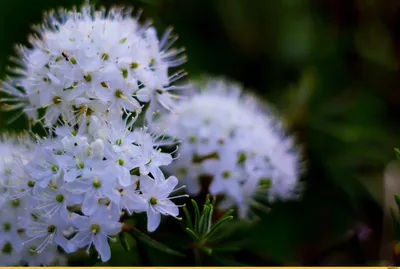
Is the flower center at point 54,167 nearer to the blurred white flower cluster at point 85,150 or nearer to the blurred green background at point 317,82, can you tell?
the blurred white flower cluster at point 85,150

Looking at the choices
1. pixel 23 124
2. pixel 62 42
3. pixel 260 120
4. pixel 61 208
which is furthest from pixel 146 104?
pixel 23 124

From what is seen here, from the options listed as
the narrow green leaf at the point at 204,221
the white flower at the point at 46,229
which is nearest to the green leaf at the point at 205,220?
the narrow green leaf at the point at 204,221

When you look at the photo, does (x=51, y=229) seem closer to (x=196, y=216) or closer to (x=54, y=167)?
(x=54, y=167)

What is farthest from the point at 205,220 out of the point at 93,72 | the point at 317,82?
the point at 317,82

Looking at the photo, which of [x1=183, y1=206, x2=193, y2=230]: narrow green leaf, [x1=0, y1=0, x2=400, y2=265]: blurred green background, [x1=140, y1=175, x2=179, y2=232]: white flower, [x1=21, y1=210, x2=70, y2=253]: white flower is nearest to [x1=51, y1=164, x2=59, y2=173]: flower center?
[x1=21, y1=210, x2=70, y2=253]: white flower

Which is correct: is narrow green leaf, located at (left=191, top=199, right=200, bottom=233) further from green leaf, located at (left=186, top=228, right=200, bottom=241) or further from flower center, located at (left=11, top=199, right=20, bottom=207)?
flower center, located at (left=11, top=199, right=20, bottom=207)

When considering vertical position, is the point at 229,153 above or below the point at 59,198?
above
